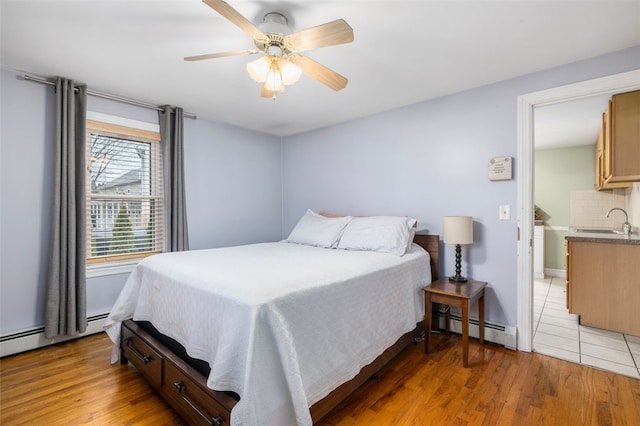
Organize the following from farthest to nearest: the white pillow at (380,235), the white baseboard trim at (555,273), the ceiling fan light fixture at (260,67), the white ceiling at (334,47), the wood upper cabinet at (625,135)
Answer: the white baseboard trim at (555,273) < the white pillow at (380,235) < the wood upper cabinet at (625,135) < the ceiling fan light fixture at (260,67) < the white ceiling at (334,47)

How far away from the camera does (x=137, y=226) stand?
3172 millimetres

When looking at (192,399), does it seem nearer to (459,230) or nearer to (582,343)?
(459,230)

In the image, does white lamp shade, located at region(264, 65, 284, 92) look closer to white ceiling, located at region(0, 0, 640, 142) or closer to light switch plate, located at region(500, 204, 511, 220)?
white ceiling, located at region(0, 0, 640, 142)

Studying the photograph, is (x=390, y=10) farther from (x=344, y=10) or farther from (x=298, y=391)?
(x=298, y=391)

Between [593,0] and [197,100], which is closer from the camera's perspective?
[593,0]

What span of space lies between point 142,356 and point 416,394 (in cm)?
179

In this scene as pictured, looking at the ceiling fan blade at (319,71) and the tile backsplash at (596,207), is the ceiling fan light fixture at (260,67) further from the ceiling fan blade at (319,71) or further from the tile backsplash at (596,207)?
the tile backsplash at (596,207)

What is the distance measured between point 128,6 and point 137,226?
2186mm

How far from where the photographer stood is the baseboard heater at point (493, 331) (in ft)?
8.19

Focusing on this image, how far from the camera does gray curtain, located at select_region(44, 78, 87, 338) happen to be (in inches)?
98.0

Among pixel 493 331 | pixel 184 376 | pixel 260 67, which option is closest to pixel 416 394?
pixel 493 331

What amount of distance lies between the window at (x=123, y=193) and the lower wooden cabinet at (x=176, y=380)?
1.17 meters

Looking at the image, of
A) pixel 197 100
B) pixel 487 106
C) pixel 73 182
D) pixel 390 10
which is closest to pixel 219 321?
pixel 390 10

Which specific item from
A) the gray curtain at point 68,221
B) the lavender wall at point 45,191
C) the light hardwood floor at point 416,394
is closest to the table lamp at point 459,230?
the light hardwood floor at point 416,394
